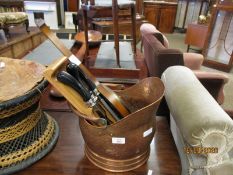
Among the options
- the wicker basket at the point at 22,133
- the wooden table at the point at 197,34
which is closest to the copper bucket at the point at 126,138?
the wicker basket at the point at 22,133

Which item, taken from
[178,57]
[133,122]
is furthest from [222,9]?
[133,122]

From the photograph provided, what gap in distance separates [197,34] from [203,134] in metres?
3.18

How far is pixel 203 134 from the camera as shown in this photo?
1.62 ft

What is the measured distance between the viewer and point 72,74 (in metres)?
0.52

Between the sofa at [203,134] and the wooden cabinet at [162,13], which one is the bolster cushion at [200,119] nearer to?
the sofa at [203,134]

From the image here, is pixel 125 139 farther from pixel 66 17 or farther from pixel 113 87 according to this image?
pixel 66 17

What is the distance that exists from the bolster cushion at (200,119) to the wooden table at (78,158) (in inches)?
4.2

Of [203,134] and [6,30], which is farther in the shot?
[6,30]

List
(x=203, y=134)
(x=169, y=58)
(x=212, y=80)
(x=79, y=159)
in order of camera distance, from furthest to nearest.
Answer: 1. (x=212, y=80)
2. (x=169, y=58)
3. (x=79, y=159)
4. (x=203, y=134)

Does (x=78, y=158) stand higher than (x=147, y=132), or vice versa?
(x=147, y=132)

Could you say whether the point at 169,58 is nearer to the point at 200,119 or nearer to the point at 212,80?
the point at 212,80

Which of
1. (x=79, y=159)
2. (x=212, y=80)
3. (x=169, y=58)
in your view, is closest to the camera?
A: (x=79, y=159)

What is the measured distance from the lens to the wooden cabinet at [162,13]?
4501 mm

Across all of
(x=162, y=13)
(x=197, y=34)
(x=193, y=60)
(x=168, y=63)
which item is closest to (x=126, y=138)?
(x=168, y=63)
